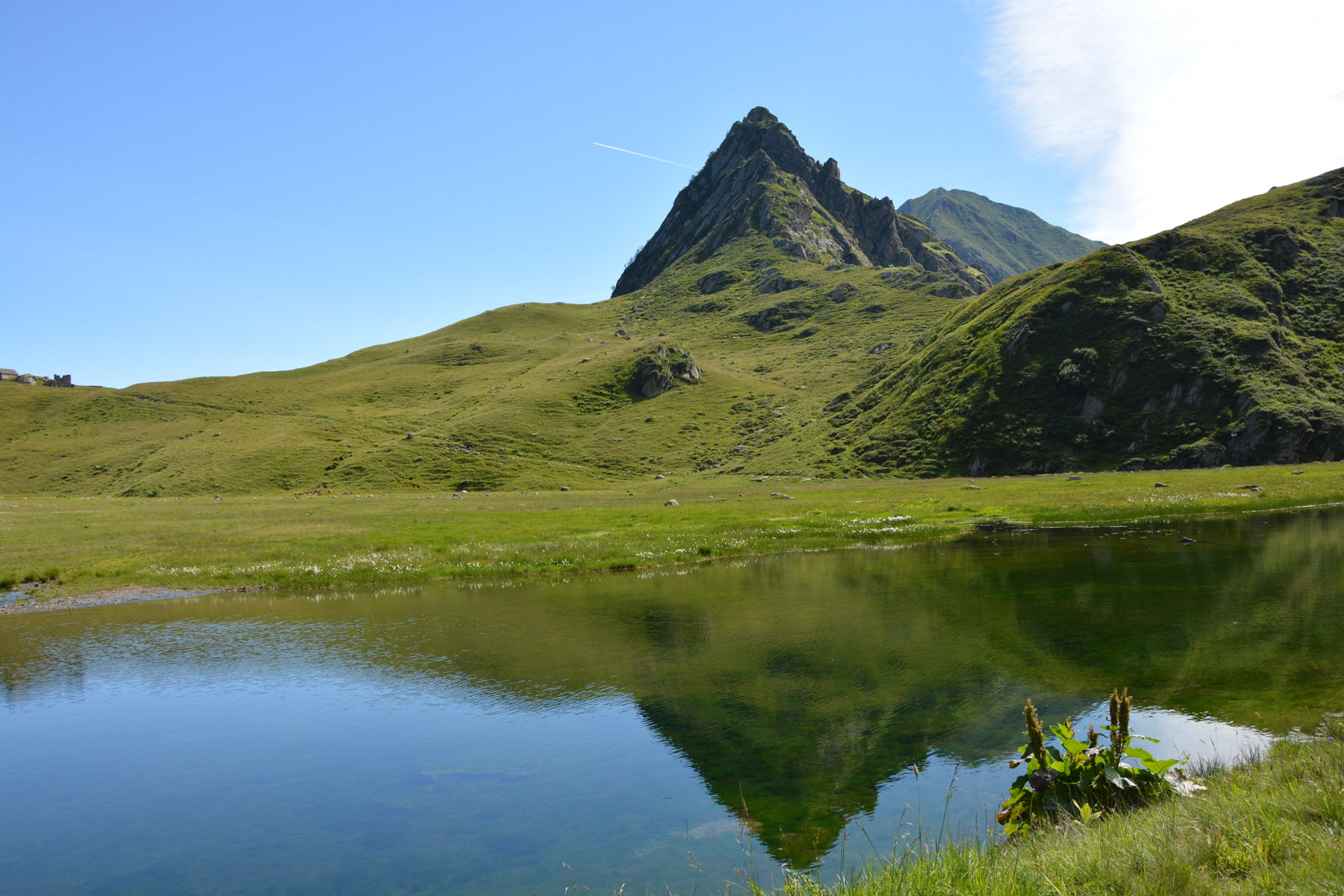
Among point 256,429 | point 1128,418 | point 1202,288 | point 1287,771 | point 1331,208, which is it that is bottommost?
point 1287,771

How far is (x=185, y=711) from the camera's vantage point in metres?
18.7

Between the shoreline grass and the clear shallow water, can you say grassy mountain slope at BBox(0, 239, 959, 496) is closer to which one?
the clear shallow water

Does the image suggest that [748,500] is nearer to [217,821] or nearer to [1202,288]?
[217,821]

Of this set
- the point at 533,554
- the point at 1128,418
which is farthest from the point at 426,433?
the point at 1128,418

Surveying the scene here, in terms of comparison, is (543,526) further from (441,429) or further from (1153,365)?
(441,429)

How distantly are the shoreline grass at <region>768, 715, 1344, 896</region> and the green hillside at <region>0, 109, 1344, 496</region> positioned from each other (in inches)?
3750

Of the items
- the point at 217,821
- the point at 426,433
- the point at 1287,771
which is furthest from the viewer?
the point at 426,433

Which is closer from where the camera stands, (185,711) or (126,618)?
(185,711)

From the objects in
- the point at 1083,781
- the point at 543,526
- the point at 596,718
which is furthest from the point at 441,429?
the point at 1083,781

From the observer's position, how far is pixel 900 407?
11731 centimetres

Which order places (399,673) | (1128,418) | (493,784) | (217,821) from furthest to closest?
(1128,418) < (399,673) < (493,784) < (217,821)

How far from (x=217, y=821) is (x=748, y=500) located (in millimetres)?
64783

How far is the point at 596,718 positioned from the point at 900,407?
358 feet

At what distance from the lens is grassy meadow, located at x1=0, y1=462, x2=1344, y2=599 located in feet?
132
